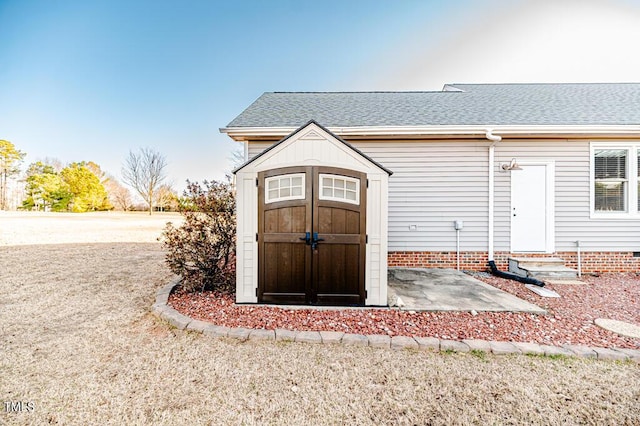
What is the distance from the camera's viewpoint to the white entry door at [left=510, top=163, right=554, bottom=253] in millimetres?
6039

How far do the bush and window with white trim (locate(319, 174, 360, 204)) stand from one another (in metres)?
1.81

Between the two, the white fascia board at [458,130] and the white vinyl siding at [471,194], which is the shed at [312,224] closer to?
the white fascia board at [458,130]

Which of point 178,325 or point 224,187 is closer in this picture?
point 178,325

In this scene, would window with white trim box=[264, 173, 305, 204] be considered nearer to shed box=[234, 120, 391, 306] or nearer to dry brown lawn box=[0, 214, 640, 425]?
shed box=[234, 120, 391, 306]

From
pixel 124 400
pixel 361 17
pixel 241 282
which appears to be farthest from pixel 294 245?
pixel 361 17

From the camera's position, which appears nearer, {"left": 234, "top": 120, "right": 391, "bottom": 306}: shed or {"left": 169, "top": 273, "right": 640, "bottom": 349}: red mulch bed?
{"left": 169, "top": 273, "right": 640, "bottom": 349}: red mulch bed

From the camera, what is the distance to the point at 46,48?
12539mm

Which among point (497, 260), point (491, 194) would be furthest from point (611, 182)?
point (497, 260)

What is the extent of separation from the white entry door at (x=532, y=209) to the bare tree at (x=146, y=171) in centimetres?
3842

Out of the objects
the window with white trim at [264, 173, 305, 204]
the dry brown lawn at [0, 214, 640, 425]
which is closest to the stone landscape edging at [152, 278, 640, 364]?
the dry brown lawn at [0, 214, 640, 425]

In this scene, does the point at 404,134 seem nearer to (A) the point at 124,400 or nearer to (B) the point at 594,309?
(B) the point at 594,309

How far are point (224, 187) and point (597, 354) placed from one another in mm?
5423

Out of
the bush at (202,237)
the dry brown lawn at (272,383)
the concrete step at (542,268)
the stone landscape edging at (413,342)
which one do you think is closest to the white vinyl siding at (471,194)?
the concrete step at (542,268)

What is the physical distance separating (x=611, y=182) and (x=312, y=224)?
766cm
